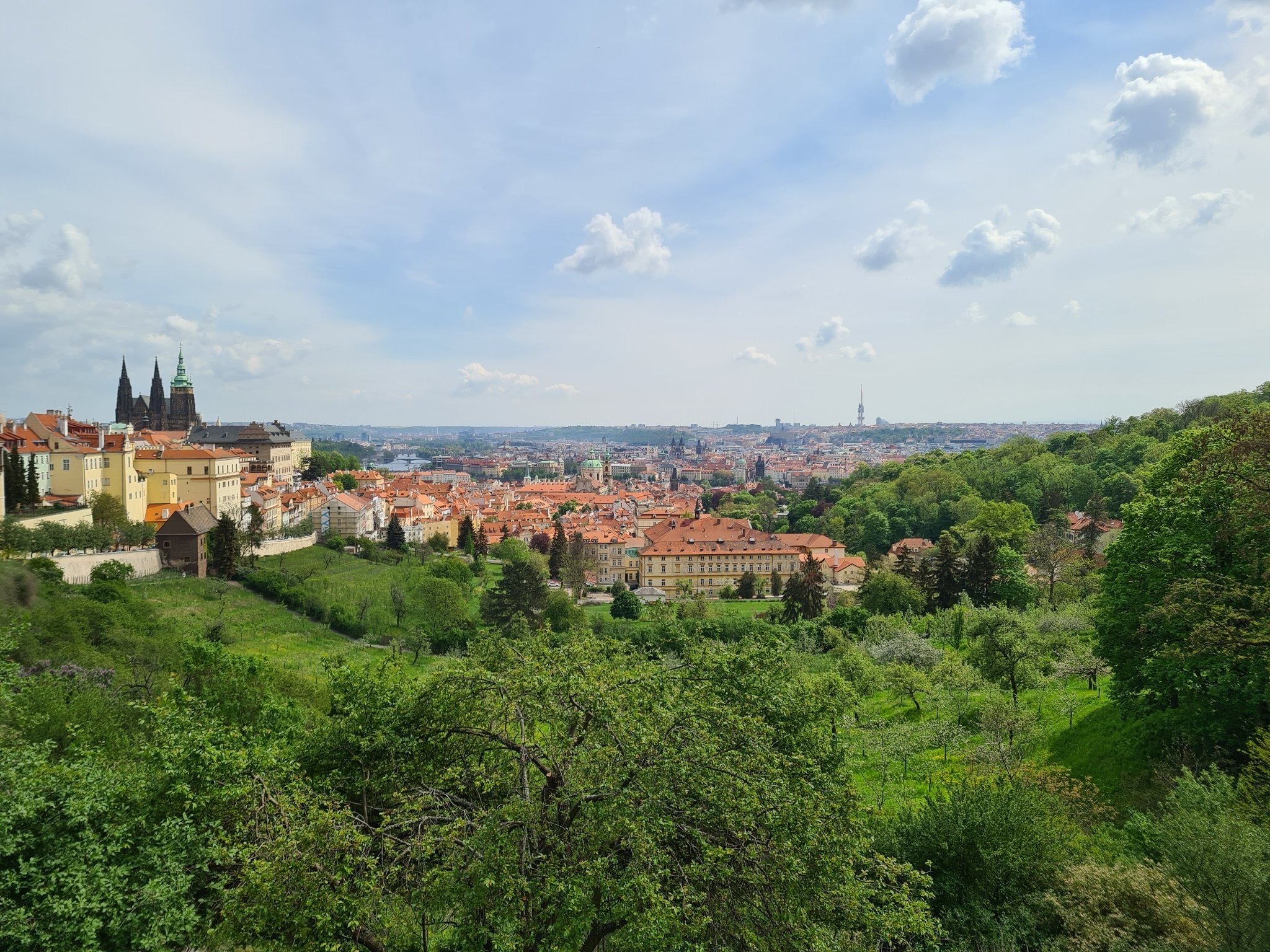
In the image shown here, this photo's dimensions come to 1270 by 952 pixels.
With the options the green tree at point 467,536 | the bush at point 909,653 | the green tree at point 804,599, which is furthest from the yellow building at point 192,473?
the bush at point 909,653

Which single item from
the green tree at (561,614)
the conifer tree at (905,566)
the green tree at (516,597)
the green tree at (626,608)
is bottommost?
the green tree at (626,608)

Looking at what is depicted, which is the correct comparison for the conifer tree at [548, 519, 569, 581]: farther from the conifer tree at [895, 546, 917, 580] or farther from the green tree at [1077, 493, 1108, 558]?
the green tree at [1077, 493, 1108, 558]

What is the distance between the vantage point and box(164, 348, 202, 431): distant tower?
81.2m

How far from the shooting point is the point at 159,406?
269 ft

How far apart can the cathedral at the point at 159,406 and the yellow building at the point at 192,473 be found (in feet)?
112

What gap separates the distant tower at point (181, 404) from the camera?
267 ft

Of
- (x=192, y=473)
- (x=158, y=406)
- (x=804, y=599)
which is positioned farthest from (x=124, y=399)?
(x=804, y=599)

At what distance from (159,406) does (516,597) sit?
213 ft

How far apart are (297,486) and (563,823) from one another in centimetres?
7352

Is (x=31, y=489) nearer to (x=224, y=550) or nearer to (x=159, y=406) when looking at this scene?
(x=224, y=550)

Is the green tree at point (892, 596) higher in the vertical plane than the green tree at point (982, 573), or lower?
lower

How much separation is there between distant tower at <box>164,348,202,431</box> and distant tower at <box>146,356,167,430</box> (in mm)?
326

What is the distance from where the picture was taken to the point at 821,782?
8.67 m

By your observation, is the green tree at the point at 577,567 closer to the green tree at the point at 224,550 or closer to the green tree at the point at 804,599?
the green tree at the point at 804,599
